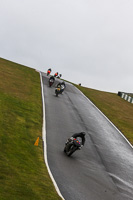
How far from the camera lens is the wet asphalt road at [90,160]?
12.6m

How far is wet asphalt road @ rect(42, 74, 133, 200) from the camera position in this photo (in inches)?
496

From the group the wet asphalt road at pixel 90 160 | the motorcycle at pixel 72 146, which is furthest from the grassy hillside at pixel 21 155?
the motorcycle at pixel 72 146

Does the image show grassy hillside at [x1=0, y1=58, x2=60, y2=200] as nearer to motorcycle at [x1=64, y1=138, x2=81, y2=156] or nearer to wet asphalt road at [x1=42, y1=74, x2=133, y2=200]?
wet asphalt road at [x1=42, y1=74, x2=133, y2=200]

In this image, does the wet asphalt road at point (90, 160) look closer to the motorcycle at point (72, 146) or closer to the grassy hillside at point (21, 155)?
the motorcycle at point (72, 146)

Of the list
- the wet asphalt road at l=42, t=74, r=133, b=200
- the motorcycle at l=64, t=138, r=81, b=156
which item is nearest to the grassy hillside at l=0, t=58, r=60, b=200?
the wet asphalt road at l=42, t=74, r=133, b=200

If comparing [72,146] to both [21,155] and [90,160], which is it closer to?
[90,160]

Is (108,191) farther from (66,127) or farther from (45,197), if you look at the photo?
(66,127)

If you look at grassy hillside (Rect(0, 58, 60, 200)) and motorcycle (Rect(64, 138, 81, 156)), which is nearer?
grassy hillside (Rect(0, 58, 60, 200))

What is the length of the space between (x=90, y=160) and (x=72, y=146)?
1.47 meters

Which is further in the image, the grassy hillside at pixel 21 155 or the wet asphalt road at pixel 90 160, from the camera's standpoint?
the wet asphalt road at pixel 90 160

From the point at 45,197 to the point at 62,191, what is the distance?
1.48 meters

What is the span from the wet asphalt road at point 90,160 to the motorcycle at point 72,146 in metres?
0.31

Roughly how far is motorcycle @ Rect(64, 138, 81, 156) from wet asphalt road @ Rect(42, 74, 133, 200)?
31cm

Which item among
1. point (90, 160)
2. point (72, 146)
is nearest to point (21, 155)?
point (72, 146)
